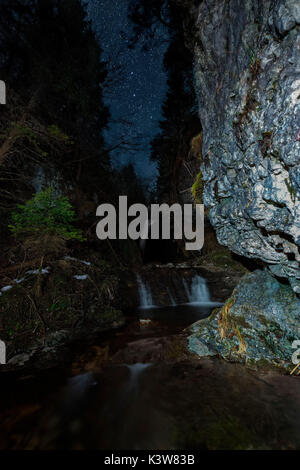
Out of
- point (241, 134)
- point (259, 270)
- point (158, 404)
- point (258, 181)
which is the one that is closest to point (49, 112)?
point (241, 134)

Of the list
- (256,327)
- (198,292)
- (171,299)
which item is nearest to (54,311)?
(171,299)

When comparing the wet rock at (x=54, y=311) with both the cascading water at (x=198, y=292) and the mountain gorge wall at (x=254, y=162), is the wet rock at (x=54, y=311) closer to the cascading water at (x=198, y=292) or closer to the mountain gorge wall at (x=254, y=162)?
the mountain gorge wall at (x=254, y=162)

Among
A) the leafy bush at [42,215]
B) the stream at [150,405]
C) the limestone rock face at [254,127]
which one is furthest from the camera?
the leafy bush at [42,215]

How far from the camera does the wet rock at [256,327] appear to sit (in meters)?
2.93

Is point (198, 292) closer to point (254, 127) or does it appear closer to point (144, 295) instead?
point (144, 295)

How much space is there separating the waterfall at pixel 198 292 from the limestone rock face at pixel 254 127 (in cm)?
489

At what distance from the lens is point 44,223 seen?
16.5ft

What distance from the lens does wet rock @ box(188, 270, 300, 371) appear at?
293cm

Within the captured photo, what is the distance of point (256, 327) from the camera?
3207mm

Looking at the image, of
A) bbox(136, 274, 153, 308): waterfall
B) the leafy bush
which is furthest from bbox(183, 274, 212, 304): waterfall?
the leafy bush

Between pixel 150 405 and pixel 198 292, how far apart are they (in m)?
6.30
